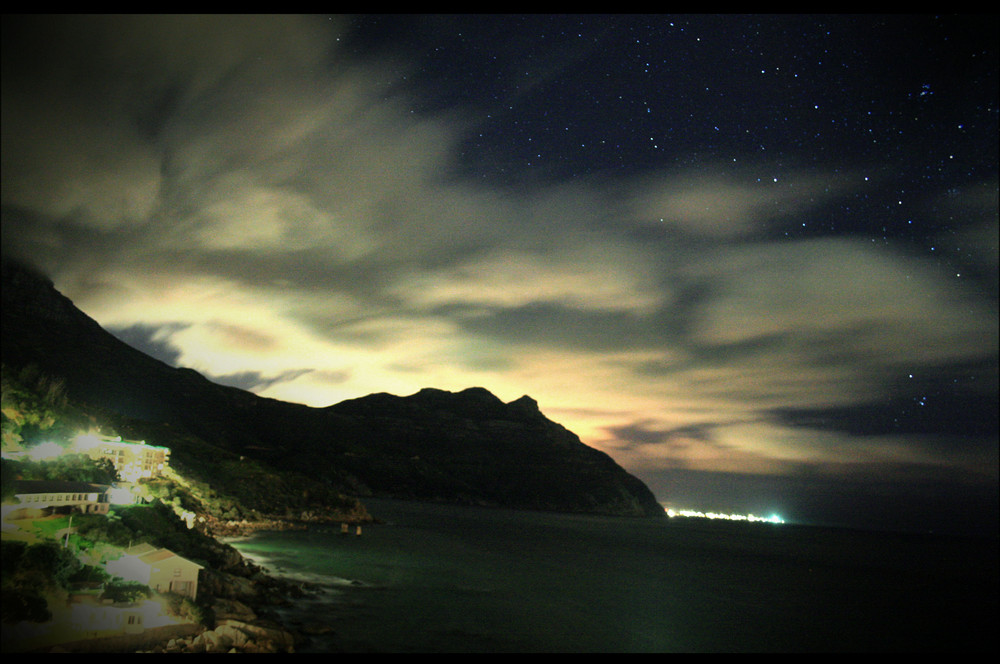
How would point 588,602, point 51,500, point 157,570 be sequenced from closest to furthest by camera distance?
point 157,570 → point 51,500 → point 588,602

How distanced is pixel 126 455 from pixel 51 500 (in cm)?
4060

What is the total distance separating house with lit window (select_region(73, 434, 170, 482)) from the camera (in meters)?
64.6

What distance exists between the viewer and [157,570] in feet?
93.1

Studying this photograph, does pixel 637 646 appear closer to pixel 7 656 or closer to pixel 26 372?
pixel 7 656

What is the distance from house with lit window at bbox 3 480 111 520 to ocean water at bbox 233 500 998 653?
16470mm

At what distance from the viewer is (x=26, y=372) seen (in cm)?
6812

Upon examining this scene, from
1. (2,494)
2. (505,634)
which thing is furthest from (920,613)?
(2,494)

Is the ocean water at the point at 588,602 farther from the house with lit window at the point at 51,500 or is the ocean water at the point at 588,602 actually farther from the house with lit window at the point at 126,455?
the house with lit window at the point at 126,455

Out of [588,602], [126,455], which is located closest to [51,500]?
[126,455]

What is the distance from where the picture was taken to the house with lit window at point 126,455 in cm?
6462

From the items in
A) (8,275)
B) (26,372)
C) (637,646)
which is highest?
(8,275)

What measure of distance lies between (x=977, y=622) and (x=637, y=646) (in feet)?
163

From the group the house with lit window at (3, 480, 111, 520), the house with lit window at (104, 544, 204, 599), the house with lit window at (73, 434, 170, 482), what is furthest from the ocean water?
the house with lit window at (73, 434, 170, 482)

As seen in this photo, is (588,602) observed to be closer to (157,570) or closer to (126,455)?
(157,570)
